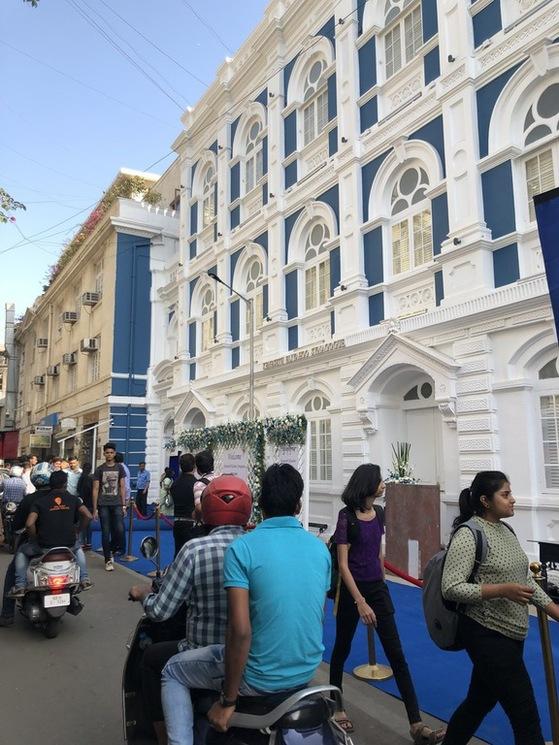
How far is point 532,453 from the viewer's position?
28.2 feet

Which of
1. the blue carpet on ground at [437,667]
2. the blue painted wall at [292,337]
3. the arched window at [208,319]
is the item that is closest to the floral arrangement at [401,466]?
the blue carpet on ground at [437,667]

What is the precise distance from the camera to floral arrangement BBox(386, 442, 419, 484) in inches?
386

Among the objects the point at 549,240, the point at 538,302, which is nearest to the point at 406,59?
the point at 538,302

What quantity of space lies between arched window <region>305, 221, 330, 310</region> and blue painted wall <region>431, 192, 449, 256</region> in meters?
3.29

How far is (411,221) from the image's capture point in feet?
37.4

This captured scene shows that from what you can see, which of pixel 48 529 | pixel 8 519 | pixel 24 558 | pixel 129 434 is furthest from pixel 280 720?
pixel 129 434

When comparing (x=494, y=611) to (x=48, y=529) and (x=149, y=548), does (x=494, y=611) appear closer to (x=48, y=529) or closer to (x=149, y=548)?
(x=149, y=548)

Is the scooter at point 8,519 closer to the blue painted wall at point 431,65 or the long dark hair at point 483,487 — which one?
the long dark hair at point 483,487

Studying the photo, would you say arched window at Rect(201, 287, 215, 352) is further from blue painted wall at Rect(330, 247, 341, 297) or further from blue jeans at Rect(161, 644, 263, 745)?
blue jeans at Rect(161, 644, 263, 745)

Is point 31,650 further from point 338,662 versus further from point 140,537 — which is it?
point 140,537

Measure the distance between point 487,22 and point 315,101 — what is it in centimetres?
526

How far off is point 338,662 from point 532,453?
220 inches

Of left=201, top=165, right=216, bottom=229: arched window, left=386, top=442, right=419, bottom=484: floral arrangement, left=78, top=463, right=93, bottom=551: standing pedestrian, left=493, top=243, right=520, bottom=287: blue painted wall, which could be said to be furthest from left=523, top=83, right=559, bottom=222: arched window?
left=201, top=165, right=216, bottom=229: arched window

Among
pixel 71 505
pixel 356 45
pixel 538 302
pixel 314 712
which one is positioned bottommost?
pixel 314 712
